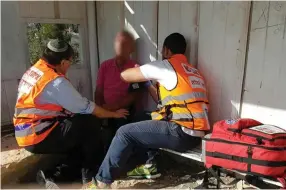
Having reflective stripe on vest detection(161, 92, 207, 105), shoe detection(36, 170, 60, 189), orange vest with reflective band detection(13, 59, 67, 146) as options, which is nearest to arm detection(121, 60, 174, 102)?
reflective stripe on vest detection(161, 92, 207, 105)

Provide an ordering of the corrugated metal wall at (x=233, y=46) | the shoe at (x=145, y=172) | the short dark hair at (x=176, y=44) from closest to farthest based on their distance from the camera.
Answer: the corrugated metal wall at (x=233, y=46) → the short dark hair at (x=176, y=44) → the shoe at (x=145, y=172)

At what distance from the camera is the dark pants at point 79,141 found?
2.80 m

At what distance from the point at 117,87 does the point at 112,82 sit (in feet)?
0.32

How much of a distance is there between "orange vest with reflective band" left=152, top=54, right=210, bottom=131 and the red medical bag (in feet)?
0.72

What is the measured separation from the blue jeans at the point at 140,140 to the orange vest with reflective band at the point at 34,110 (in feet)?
2.23

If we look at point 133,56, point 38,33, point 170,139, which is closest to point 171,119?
point 170,139

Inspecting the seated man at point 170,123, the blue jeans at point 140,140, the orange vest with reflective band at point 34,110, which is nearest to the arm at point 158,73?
the seated man at point 170,123

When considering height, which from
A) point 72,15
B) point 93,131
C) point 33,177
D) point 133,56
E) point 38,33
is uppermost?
point 72,15

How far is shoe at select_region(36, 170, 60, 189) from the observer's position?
2826 mm

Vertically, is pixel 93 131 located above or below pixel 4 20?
below

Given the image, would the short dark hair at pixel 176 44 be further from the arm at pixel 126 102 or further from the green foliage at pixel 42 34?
the green foliage at pixel 42 34

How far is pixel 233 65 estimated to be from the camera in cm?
285

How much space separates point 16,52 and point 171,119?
2406 mm

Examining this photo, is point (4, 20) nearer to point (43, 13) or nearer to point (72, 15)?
point (43, 13)
